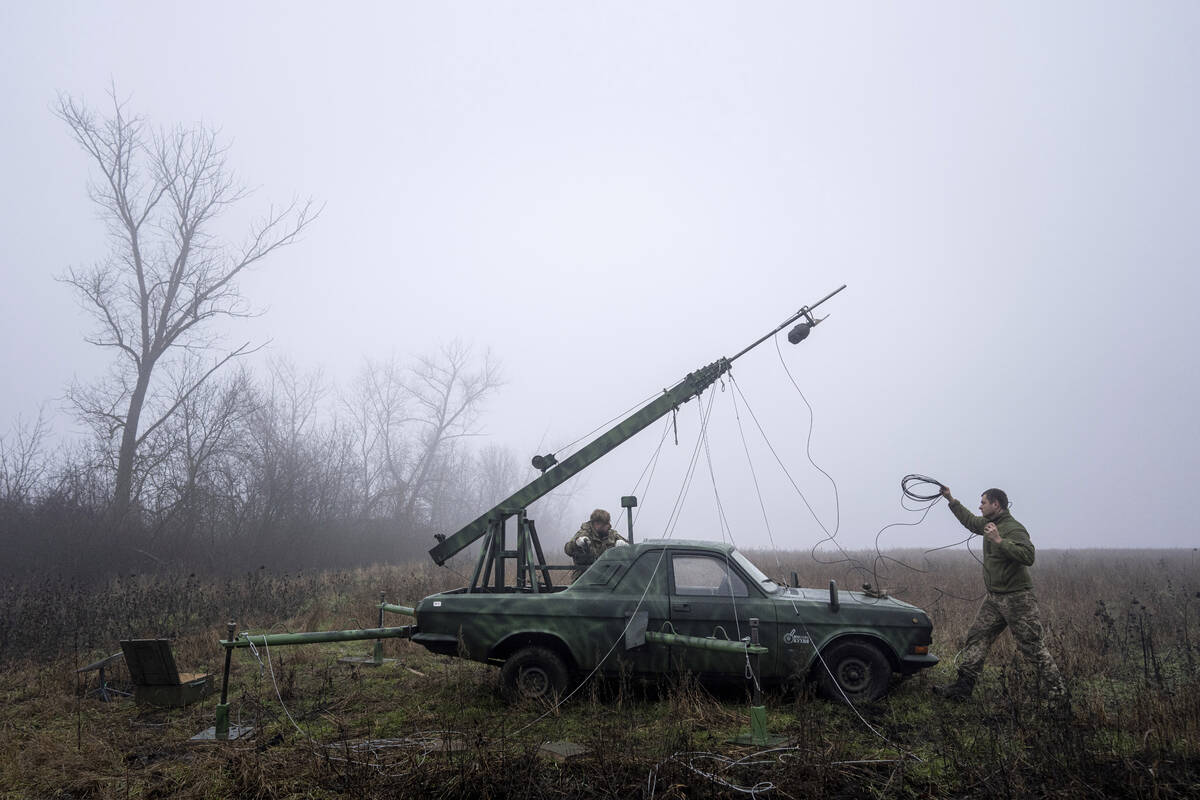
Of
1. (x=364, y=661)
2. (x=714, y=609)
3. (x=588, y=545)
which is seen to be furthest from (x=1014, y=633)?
(x=364, y=661)

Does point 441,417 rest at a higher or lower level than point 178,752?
higher

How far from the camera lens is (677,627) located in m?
6.32

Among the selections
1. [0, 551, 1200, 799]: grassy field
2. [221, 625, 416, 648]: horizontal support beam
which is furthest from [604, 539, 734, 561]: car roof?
[221, 625, 416, 648]: horizontal support beam

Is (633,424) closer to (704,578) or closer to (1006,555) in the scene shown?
(704,578)

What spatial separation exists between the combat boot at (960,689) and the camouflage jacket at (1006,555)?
0.86 m

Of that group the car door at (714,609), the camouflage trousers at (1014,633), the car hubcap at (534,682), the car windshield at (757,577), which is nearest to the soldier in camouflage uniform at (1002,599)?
the camouflage trousers at (1014,633)

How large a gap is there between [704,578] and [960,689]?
8.30 feet

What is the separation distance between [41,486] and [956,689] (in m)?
19.3

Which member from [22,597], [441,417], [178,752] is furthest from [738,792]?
[441,417]

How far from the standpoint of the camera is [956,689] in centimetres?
642

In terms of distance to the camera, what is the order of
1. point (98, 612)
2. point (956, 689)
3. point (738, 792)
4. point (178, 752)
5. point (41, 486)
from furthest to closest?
point (41, 486) < point (98, 612) < point (956, 689) < point (178, 752) < point (738, 792)

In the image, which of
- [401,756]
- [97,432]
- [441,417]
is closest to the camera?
[401,756]

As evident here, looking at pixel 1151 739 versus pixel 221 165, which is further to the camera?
pixel 221 165

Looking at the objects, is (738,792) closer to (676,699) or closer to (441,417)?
(676,699)
